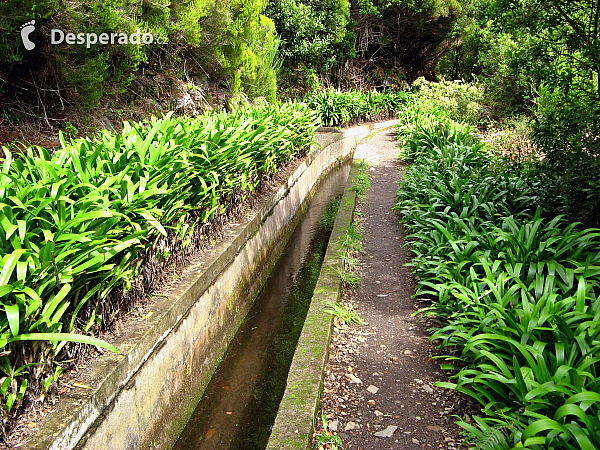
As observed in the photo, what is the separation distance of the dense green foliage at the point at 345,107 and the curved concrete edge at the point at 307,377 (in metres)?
9.67

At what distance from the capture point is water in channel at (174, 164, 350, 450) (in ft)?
11.0

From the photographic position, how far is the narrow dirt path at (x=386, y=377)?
2570 mm

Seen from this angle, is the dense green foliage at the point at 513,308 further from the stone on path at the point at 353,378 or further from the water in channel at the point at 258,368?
the water in channel at the point at 258,368

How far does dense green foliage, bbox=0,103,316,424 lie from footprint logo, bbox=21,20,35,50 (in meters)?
2.42

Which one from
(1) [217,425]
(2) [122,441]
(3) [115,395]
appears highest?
(3) [115,395]

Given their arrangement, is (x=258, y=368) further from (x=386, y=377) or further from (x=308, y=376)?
(x=386, y=377)

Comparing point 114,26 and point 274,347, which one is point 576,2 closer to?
point 274,347

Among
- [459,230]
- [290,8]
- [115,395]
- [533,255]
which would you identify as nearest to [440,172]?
[459,230]

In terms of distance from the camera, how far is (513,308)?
9.75 feet

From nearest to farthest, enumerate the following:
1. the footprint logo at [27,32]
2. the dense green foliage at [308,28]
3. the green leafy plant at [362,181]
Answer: the footprint logo at [27,32] → the green leafy plant at [362,181] → the dense green foliage at [308,28]

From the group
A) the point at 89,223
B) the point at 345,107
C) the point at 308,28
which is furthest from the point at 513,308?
the point at 308,28

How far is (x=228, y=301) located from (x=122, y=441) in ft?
6.36

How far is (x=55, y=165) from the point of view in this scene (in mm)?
3168

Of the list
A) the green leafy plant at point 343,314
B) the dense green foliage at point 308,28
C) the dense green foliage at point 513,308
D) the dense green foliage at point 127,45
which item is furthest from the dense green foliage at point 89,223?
the dense green foliage at point 308,28
